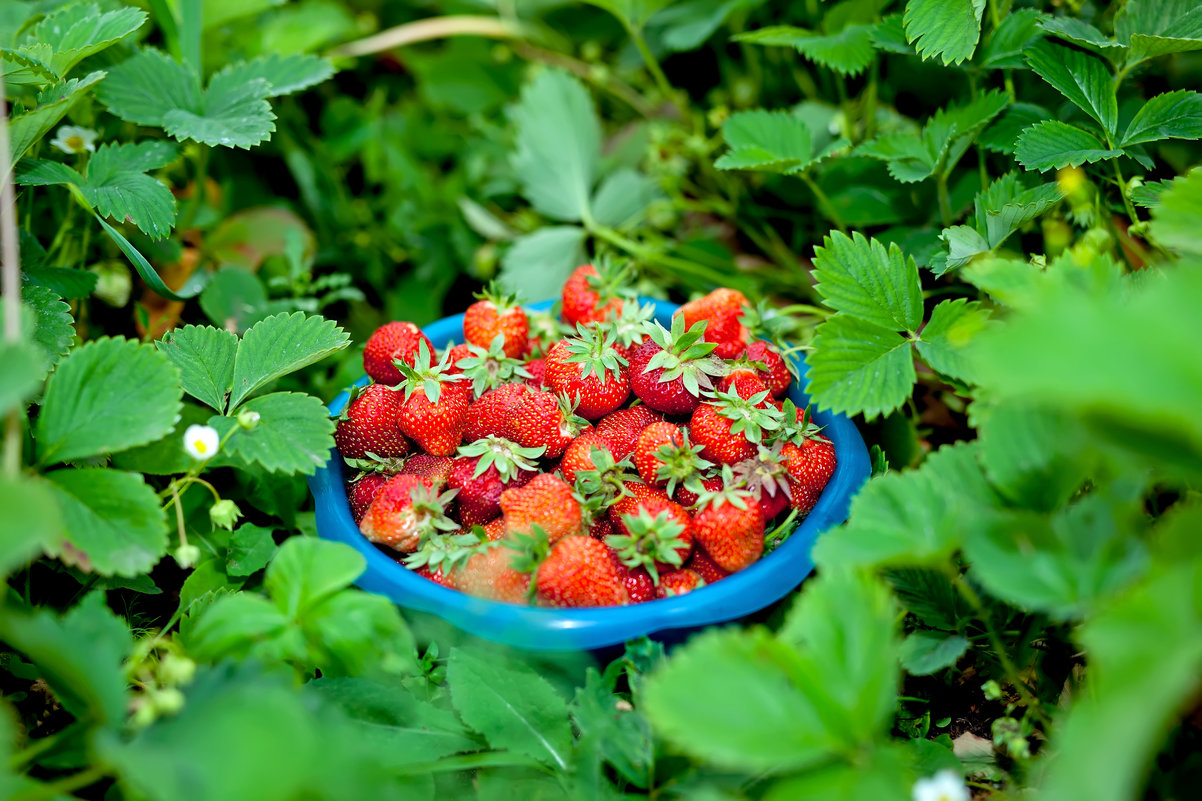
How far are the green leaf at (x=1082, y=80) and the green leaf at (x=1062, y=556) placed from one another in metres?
0.65

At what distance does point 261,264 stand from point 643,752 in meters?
1.18

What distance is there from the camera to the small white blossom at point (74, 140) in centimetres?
126

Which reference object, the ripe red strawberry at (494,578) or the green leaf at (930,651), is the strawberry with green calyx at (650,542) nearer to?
the ripe red strawberry at (494,578)

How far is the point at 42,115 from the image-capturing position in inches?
39.9

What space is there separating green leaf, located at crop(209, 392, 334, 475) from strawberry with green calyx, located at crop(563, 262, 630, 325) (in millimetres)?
406

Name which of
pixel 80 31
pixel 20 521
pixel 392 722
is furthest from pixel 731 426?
pixel 80 31

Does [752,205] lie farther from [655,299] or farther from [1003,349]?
[1003,349]

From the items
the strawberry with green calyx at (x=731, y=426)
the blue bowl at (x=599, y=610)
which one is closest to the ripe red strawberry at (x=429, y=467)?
the blue bowl at (x=599, y=610)

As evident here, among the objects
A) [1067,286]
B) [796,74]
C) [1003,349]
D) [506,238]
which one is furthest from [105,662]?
[796,74]

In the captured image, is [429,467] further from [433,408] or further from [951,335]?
[951,335]

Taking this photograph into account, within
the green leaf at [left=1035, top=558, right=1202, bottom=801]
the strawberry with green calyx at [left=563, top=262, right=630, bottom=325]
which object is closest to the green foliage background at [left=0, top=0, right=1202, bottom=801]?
the green leaf at [left=1035, top=558, right=1202, bottom=801]

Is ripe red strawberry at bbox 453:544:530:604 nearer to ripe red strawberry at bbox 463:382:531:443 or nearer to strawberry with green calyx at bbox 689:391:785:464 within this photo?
ripe red strawberry at bbox 463:382:531:443

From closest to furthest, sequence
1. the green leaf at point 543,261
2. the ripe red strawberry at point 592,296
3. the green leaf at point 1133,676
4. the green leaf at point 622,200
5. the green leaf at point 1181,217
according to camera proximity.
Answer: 1. the green leaf at point 1133,676
2. the green leaf at point 1181,217
3. the ripe red strawberry at point 592,296
4. the green leaf at point 543,261
5. the green leaf at point 622,200

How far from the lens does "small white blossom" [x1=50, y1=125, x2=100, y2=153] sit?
126cm
